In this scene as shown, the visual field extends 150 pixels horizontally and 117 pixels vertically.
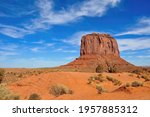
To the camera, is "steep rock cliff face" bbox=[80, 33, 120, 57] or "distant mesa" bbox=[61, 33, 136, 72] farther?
"steep rock cliff face" bbox=[80, 33, 120, 57]

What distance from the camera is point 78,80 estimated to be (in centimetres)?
2762

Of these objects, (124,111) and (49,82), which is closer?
(124,111)

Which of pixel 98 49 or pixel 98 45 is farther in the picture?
pixel 98 45

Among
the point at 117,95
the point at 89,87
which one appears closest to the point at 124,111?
the point at 117,95

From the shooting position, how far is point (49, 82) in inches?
1027

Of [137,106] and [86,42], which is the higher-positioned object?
[86,42]

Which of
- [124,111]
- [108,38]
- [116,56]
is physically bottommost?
[124,111]

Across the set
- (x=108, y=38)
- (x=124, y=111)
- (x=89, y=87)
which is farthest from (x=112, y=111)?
(x=108, y=38)

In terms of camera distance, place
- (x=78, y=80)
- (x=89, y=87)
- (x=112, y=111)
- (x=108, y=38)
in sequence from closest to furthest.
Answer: (x=112, y=111) → (x=89, y=87) → (x=78, y=80) → (x=108, y=38)

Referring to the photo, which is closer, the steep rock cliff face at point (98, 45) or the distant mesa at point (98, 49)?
the distant mesa at point (98, 49)

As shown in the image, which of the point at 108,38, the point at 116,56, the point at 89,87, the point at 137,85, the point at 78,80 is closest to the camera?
the point at 137,85

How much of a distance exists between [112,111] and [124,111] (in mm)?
416

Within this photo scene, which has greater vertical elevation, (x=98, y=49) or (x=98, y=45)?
(x=98, y=45)

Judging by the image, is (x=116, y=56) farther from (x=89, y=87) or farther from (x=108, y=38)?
(x=89, y=87)
